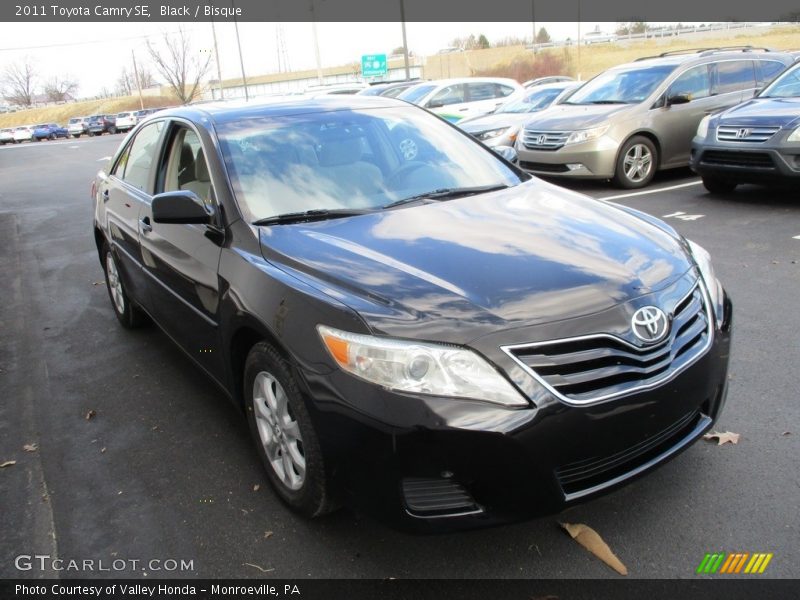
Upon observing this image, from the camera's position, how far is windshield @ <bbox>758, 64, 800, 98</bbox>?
7.95 meters

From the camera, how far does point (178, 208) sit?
3.07 meters

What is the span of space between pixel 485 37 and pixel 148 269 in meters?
95.5

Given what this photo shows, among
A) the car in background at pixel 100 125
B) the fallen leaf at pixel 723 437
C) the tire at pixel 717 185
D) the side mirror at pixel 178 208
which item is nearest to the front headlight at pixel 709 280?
the fallen leaf at pixel 723 437

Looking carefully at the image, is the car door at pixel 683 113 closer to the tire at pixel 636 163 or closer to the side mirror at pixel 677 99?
the side mirror at pixel 677 99

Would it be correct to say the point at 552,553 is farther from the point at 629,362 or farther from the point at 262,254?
the point at 262,254

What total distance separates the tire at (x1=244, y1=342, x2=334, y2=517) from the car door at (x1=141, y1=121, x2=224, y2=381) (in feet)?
1.31

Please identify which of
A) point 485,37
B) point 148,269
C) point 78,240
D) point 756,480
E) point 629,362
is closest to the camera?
point 629,362

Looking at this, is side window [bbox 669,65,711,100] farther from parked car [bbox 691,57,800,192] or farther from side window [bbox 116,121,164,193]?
side window [bbox 116,121,164,193]

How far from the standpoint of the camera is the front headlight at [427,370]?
2100mm

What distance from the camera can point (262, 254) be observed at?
9.20 feet

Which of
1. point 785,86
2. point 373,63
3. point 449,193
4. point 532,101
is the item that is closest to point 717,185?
point 785,86

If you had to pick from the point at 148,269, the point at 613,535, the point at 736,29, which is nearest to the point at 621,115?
the point at 148,269

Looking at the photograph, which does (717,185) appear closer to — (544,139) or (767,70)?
(544,139)

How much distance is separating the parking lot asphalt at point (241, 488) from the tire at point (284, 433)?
0.17 meters
